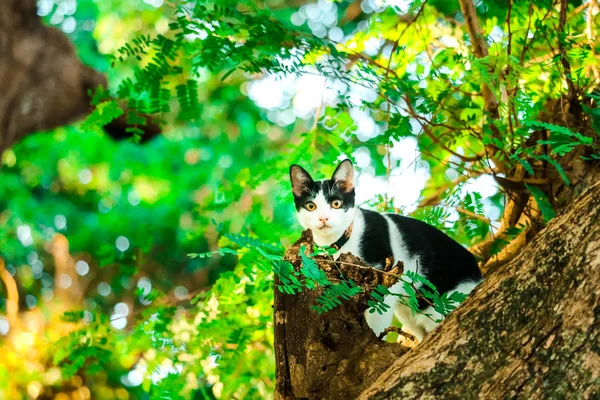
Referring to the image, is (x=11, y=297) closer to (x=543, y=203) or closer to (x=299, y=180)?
(x=299, y=180)

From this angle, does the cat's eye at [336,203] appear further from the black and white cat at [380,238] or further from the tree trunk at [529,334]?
the tree trunk at [529,334]

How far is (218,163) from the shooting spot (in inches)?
232

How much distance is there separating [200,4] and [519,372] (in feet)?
4.82

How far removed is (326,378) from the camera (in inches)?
61.4

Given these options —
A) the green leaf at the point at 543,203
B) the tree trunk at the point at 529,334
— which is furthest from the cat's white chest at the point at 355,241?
the tree trunk at the point at 529,334

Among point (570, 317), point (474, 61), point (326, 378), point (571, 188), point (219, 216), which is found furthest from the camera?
point (219, 216)

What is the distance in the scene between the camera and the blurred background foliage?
2207 millimetres

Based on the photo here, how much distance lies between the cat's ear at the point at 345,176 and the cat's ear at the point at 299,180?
0.26 ft

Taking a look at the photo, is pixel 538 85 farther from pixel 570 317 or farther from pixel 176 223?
pixel 176 223

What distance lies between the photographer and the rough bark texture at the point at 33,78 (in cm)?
391

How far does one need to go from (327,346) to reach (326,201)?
66cm

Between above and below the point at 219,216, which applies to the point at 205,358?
above

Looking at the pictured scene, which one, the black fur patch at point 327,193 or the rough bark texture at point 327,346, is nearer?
the rough bark texture at point 327,346

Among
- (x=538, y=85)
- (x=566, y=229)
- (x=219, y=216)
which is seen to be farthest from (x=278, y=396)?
(x=219, y=216)
